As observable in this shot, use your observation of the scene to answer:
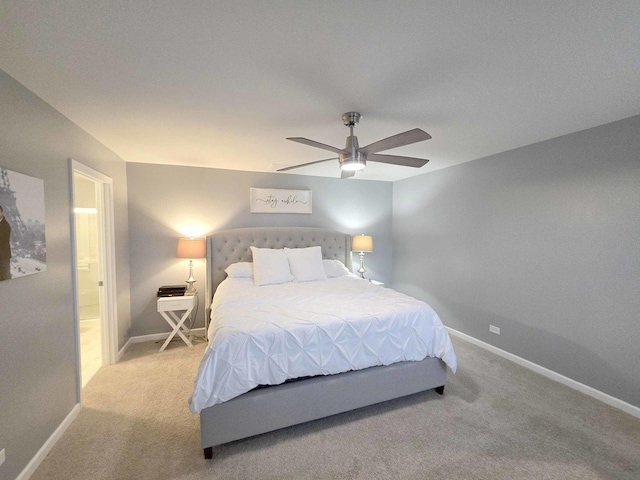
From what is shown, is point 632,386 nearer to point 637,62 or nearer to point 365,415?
point 365,415

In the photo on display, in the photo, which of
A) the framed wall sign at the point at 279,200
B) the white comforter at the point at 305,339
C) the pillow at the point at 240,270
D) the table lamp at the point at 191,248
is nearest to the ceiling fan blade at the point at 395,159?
the white comforter at the point at 305,339

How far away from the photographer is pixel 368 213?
485 cm

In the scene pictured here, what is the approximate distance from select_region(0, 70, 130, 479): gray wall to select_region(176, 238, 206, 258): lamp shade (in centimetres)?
137

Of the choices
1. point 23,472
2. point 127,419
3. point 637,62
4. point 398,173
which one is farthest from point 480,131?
point 23,472

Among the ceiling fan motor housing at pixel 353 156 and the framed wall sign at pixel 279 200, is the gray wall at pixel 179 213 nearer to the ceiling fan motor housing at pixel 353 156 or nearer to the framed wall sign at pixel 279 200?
the framed wall sign at pixel 279 200

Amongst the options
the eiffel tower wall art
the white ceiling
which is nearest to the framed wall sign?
the white ceiling

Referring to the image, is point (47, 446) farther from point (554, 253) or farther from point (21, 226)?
point (554, 253)

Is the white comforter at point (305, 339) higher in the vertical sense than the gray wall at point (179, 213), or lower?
lower

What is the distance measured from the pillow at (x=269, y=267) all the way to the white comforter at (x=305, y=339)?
0.66m

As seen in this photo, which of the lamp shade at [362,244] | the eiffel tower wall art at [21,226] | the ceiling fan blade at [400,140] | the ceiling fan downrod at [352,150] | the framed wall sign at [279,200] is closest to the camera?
the eiffel tower wall art at [21,226]

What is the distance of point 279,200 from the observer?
13.9ft

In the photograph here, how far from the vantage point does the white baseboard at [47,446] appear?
1.62 metres

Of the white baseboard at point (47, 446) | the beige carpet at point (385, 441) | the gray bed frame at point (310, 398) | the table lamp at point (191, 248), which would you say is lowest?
the beige carpet at point (385, 441)

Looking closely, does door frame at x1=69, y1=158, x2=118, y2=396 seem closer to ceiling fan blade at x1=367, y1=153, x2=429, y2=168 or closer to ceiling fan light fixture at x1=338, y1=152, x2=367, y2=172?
ceiling fan light fixture at x1=338, y1=152, x2=367, y2=172
